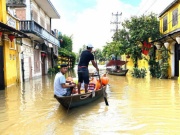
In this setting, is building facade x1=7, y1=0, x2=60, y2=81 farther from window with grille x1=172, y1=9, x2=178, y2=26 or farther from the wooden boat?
the wooden boat

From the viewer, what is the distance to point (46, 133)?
19.2 ft

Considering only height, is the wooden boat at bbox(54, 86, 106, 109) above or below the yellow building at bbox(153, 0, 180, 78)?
below

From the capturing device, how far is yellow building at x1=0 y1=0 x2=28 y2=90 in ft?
45.6

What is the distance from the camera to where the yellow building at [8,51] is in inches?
548

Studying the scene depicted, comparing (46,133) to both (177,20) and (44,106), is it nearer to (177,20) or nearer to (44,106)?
(44,106)

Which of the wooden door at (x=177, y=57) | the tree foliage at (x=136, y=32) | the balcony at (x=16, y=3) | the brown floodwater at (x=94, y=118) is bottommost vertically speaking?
the brown floodwater at (x=94, y=118)

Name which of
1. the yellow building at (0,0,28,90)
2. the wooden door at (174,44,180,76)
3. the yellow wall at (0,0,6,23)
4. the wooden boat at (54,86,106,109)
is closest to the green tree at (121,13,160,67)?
the wooden door at (174,44,180,76)

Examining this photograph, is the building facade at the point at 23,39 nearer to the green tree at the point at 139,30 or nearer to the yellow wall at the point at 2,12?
the yellow wall at the point at 2,12

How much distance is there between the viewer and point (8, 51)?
15.1 m

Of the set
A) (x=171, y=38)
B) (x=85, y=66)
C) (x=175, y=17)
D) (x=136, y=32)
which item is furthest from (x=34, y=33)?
(x=85, y=66)

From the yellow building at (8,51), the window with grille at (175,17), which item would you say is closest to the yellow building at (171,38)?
the window with grille at (175,17)

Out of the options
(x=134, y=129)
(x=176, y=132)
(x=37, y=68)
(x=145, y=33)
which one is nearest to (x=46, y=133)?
(x=134, y=129)


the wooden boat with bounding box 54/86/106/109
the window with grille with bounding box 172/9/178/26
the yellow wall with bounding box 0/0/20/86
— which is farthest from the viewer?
the window with grille with bounding box 172/9/178/26

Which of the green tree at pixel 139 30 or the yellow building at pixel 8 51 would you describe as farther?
the green tree at pixel 139 30
